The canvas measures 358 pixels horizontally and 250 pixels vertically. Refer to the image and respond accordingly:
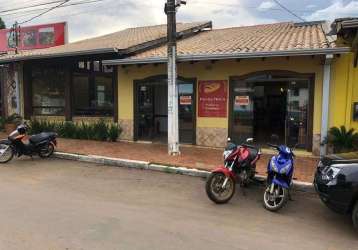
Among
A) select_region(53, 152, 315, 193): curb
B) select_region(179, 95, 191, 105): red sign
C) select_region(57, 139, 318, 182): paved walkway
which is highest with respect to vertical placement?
select_region(179, 95, 191, 105): red sign

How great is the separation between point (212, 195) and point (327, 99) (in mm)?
5725

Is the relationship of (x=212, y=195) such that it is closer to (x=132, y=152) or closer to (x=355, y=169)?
(x=355, y=169)

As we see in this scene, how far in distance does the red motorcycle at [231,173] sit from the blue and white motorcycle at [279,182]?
63 cm

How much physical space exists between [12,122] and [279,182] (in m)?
13.5

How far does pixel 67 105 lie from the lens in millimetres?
15633

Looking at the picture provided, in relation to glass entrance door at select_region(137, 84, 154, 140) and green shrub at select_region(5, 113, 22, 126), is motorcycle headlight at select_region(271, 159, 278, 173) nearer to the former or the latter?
glass entrance door at select_region(137, 84, 154, 140)

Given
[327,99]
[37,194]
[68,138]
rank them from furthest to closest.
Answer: [68,138] < [327,99] < [37,194]

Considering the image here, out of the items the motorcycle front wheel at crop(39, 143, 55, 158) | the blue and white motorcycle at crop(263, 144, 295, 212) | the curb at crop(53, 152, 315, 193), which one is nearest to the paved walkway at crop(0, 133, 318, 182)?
the curb at crop(53, 152, 315, 193)

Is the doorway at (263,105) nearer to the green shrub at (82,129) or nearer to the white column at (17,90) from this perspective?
the green shrub at (82,129)

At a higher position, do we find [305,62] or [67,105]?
[305,62]

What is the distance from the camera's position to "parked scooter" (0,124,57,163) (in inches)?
407

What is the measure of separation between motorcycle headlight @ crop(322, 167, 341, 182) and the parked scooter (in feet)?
26.0

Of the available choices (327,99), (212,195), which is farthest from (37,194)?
(327,99)

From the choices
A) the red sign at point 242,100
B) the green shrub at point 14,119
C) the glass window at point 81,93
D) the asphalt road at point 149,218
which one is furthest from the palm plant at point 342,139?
the green shrub at point 14,119
